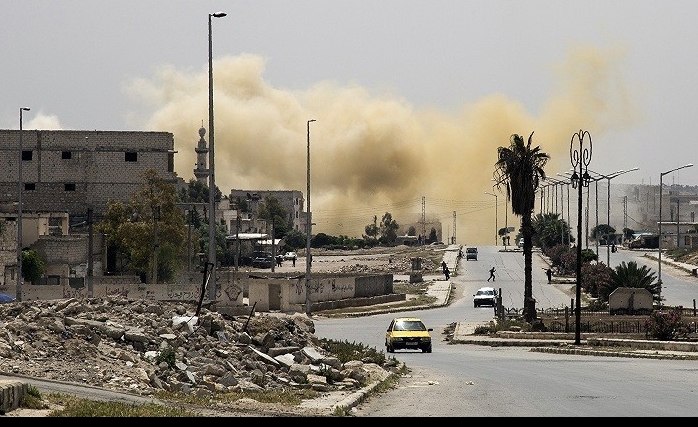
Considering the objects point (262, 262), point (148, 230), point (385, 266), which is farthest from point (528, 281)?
point (385, 266)

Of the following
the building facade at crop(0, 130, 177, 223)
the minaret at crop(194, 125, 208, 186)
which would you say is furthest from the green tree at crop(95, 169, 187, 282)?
the minaret at crop(194, 125, 208, 186)

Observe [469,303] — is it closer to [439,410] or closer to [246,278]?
[246,278]

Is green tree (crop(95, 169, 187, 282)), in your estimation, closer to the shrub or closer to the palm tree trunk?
the palm tree trunk

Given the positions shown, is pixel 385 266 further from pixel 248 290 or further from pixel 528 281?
pixel 528 281

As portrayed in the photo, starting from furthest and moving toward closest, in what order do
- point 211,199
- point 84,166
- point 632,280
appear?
point 84,166 < point 632,280 < point 211,199

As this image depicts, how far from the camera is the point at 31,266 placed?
75812mm

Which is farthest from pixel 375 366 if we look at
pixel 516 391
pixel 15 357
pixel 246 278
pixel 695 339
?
pixel 246 278

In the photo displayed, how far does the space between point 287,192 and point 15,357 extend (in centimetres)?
15746

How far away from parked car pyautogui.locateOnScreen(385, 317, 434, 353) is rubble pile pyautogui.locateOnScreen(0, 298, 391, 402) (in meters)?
10.8

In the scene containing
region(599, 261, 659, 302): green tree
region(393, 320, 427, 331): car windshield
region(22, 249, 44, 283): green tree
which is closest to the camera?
region(393, 320, 427, 331): car windshield

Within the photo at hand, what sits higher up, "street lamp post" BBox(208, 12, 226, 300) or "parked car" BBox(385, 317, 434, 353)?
"street lamp post" BBox(208, 12, 226, 300)

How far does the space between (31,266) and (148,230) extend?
319 inches

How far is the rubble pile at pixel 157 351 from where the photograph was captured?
78.8ft

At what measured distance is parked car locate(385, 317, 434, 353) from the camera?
44.6 metres
